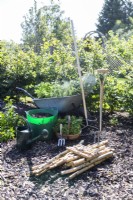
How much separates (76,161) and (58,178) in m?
0.28

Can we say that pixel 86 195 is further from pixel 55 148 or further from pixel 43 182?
pixel 55 148

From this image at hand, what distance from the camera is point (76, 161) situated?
109 inches

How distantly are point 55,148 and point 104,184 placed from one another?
1.06 metres

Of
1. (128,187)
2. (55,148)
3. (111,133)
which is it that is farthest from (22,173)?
(111,133)

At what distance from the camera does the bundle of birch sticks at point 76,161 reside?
8.99ft

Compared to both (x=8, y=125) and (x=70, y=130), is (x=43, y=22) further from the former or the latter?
(x=70, y=130)

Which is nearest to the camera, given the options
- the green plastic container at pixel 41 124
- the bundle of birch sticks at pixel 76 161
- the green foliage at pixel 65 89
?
the bundle of birch sticks at pixel 76 161

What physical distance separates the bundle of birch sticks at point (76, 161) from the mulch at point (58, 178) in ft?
0.19

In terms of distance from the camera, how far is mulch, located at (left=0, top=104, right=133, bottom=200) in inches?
93.9

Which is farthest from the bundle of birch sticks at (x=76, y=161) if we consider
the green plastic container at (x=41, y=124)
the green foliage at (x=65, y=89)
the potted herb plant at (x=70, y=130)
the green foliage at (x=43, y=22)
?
the green foliage at (x=43, y=22)

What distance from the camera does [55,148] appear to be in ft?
11.2

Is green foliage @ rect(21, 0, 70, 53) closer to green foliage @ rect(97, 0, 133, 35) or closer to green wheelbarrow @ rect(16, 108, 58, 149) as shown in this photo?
green foliage @ rect(97, 0, 133, 35)

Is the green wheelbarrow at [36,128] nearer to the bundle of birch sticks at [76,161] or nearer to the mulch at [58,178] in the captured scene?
the mulch at [58,178]

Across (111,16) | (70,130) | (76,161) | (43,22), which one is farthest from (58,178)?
(111,16)
